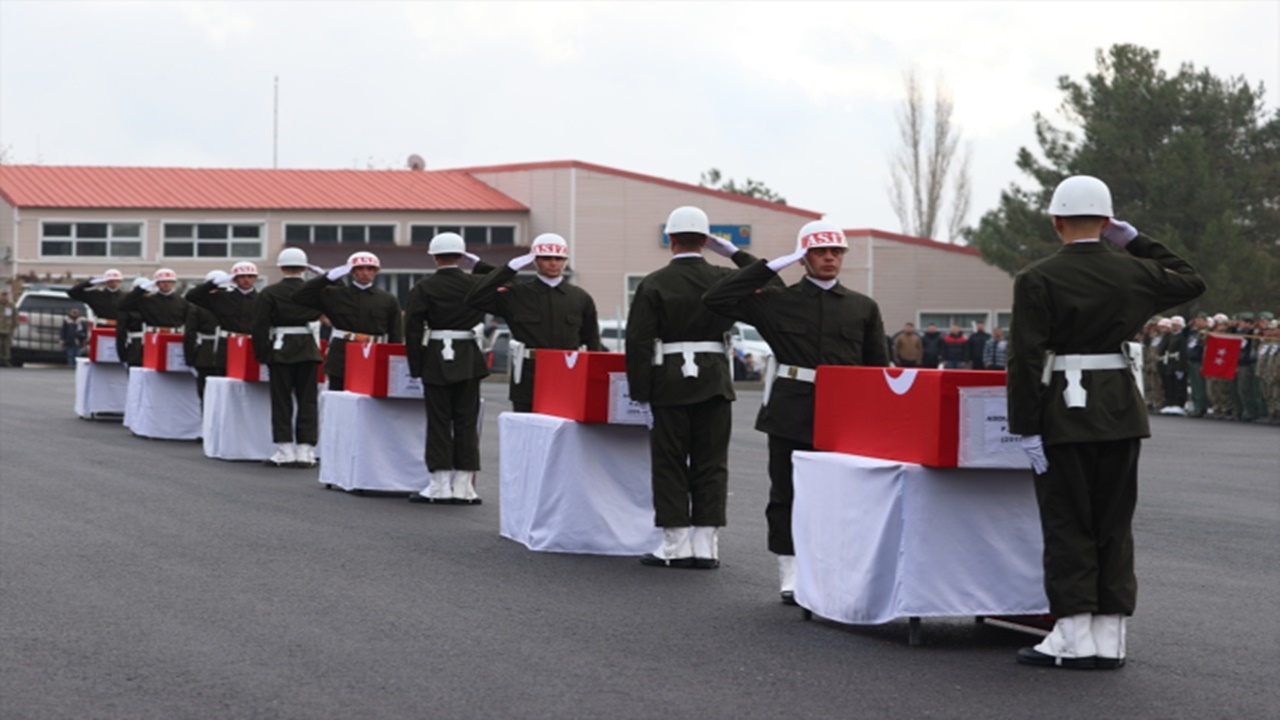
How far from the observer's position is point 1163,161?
51.2m

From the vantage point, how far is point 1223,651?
8.30 metres

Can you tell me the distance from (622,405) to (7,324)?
4052cm

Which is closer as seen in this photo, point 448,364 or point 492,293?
point 492,293

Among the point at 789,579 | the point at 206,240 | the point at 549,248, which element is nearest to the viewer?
the point at 789,579

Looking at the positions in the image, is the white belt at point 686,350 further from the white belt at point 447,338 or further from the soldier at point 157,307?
the soldier at point 157,307

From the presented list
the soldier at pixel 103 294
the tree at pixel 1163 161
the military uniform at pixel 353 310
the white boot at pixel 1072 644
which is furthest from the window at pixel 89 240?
the white boot at pixel 1072 644

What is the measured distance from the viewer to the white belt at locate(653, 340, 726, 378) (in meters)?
11.0

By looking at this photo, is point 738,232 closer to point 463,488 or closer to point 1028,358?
point 463,488

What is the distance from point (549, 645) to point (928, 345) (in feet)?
133

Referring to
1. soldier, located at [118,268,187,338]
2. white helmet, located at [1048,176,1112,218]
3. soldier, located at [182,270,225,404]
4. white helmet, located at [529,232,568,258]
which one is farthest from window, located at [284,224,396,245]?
white helmet, located at [1048,176,1112,218]

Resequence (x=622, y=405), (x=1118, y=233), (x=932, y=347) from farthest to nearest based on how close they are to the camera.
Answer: (x=932, y=347), (x=622, y=405), (x=1118, y=233)

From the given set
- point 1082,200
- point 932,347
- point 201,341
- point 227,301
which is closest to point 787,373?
point 1082,200

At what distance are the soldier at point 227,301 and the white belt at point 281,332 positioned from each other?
2.26 meters

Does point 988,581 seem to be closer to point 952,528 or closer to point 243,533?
point 952,528
